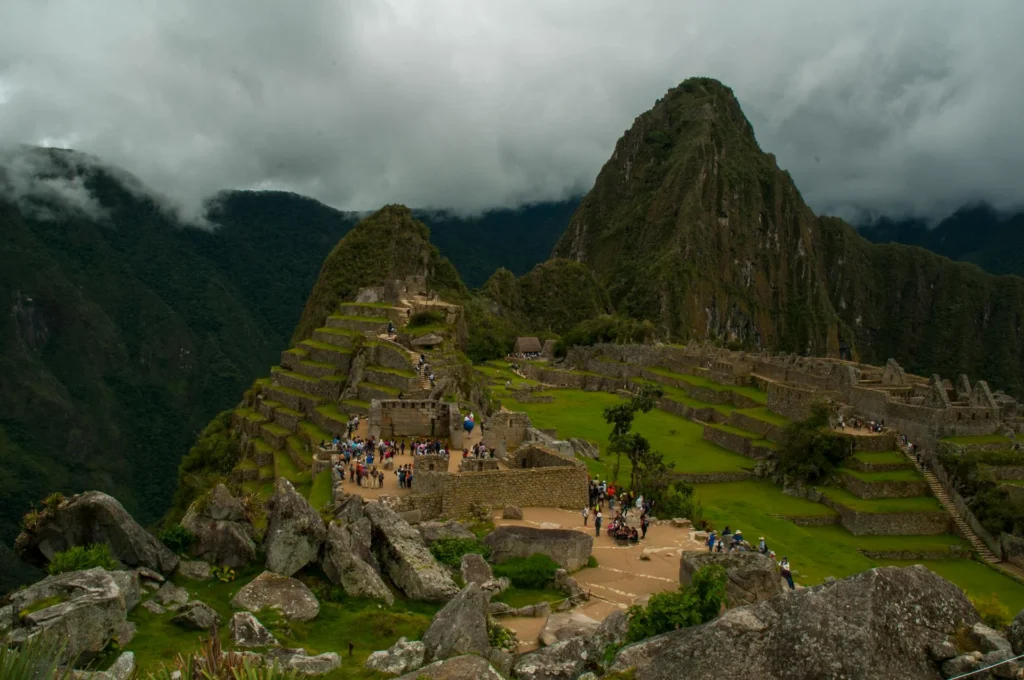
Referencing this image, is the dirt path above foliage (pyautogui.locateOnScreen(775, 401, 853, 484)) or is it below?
below

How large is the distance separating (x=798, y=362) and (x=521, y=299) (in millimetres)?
83439

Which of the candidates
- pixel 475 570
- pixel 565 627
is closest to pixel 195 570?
pixel 475 570

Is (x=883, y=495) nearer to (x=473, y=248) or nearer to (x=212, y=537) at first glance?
(x=212, y=537)

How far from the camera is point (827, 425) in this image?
4753 cm

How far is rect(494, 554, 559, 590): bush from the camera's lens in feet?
49.8

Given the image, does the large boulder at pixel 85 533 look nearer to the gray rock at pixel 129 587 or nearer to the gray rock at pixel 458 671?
the gray rock at pixel 129 587

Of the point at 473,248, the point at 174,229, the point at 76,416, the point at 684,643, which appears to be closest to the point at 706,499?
the point at 684,643

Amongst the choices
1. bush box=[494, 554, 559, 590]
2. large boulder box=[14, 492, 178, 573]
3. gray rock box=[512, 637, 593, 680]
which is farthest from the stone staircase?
large boulder box=[14, 492, 178, 573]

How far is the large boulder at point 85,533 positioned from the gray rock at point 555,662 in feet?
22.1

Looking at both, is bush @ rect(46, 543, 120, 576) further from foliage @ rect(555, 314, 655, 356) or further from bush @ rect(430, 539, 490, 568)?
foliage @ rect(555, 314, 655, 356)

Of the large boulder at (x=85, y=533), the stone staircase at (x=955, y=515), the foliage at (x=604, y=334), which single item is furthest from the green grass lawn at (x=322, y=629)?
the foliage at (x=604, y=334)

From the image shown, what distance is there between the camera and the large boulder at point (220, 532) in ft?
45.6

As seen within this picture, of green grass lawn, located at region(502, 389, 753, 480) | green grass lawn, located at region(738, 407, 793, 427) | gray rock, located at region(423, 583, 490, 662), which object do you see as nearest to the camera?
gray rock, located at region(423, 583, 490, 662)

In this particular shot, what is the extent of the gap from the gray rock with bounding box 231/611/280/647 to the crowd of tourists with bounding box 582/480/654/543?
988cm
